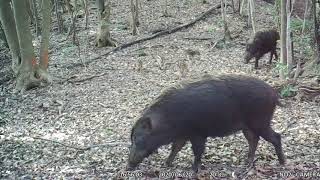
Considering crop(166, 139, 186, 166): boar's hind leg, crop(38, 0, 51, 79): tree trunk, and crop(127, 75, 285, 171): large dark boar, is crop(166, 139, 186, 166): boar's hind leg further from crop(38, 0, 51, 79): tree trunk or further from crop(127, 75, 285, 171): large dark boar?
crop(38, 0, 51, 79): tree trunk

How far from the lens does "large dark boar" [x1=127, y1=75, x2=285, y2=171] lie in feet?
16.6

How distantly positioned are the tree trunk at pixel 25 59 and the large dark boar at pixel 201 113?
7085 millimetres

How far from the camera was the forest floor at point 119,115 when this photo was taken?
5.67m

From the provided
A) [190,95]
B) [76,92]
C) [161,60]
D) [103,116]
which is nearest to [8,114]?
[76,92]

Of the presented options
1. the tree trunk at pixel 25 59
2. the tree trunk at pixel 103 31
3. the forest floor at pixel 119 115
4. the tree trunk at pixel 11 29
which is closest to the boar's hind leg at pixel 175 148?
the forest floor at pixel 119 115

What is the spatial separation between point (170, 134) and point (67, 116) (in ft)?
13.3

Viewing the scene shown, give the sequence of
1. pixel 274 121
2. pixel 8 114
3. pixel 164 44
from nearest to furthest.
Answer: pixel 274 121 → pixel 8 114 → pixel 164 44

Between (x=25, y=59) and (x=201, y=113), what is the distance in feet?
25.4

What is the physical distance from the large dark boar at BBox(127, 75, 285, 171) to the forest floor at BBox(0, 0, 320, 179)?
46 cm

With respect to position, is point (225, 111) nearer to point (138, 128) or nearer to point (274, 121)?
point (138, 128)

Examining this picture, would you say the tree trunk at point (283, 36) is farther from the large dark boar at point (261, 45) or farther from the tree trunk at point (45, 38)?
the tree trunk at point (45, 38)

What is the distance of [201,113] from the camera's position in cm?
507

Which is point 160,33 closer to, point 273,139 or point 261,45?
point 261,45

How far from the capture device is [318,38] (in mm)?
9852
